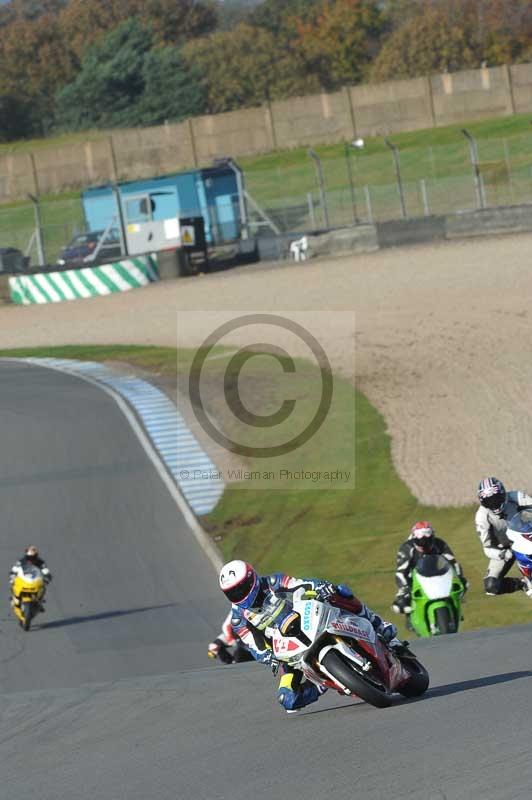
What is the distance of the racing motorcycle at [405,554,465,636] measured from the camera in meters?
11.4

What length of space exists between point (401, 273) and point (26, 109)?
5937cm

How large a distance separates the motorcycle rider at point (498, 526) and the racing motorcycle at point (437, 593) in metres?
0.35

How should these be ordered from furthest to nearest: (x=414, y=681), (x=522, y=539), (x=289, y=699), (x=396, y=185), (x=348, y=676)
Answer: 1. (x=396, y=185)
2. (x=522, y=539)
3. (x=414, y=681)
4. (x=289, y=699)
5. (x=348, y=676)

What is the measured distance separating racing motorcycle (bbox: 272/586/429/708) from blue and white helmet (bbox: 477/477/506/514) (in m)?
3.96

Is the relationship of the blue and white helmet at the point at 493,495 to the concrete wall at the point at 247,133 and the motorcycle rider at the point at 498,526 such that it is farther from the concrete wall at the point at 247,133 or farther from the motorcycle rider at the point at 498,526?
the concrete wall at the point at 247,133

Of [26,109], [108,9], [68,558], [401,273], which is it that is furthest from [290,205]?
[108,9]

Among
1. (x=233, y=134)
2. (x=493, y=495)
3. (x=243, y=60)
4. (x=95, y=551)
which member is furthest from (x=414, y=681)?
(x=243, y=60)

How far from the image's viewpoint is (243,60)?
8906 centimetres

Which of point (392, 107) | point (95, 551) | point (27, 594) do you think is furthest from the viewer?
point (392, 107)

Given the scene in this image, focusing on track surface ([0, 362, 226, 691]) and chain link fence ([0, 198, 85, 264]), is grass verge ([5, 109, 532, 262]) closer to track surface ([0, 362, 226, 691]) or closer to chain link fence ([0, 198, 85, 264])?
chain link fence ([0, 198, 85, 264])

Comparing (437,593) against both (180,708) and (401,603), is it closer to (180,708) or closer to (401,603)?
(401,603)

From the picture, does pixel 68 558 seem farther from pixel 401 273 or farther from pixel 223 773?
pixel 401 273

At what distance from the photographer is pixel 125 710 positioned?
906 centimetres

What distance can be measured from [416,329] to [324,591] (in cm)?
2034
